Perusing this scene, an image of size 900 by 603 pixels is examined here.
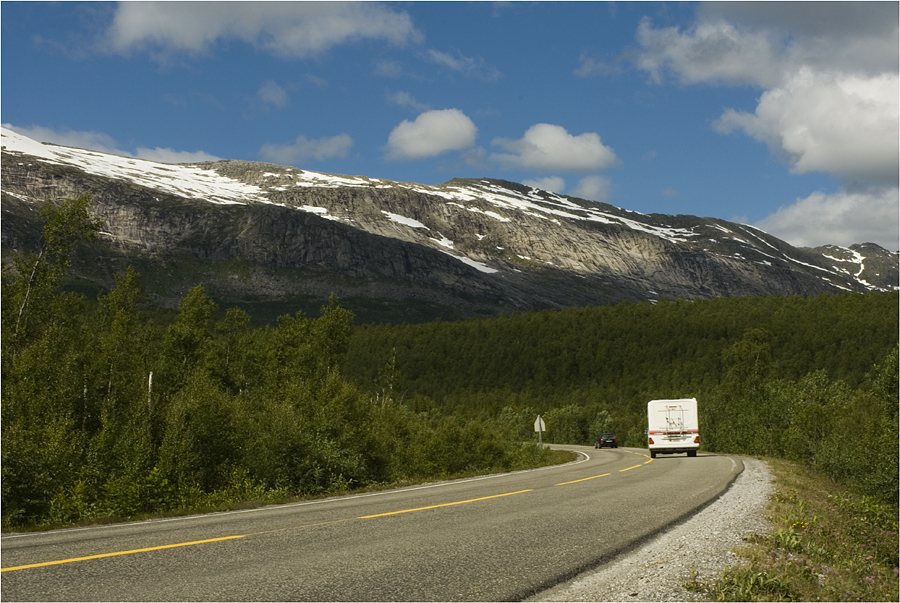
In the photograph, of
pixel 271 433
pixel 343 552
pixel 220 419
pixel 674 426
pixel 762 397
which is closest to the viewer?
pixel 343 552

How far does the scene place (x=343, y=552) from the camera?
31.6ft

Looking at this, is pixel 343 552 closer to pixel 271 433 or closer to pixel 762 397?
pixel 271 433

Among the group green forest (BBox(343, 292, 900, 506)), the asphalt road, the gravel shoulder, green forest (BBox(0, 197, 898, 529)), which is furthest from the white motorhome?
the gravel shoulder

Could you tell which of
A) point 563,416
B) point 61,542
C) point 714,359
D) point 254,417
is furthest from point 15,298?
point 714,359

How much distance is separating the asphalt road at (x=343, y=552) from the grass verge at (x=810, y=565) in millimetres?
1743

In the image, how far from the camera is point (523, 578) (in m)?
8.27

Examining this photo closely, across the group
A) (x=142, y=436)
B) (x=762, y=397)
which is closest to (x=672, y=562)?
(x=142, y=436)

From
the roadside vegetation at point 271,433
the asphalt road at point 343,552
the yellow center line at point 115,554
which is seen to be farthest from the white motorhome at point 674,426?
the yellow center line at point 115,554

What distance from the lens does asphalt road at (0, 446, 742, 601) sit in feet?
24.8

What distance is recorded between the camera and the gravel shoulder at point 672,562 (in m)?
7.73

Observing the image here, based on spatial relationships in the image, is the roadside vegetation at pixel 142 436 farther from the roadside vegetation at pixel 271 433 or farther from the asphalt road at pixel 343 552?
the asphalt road at pixel 343 552

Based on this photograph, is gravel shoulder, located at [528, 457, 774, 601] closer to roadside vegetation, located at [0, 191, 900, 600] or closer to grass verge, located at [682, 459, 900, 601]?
grass verge, located at [682, 459, 900, 601]

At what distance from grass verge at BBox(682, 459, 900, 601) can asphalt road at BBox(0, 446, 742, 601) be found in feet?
5.72

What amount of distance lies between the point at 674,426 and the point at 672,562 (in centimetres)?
3446
